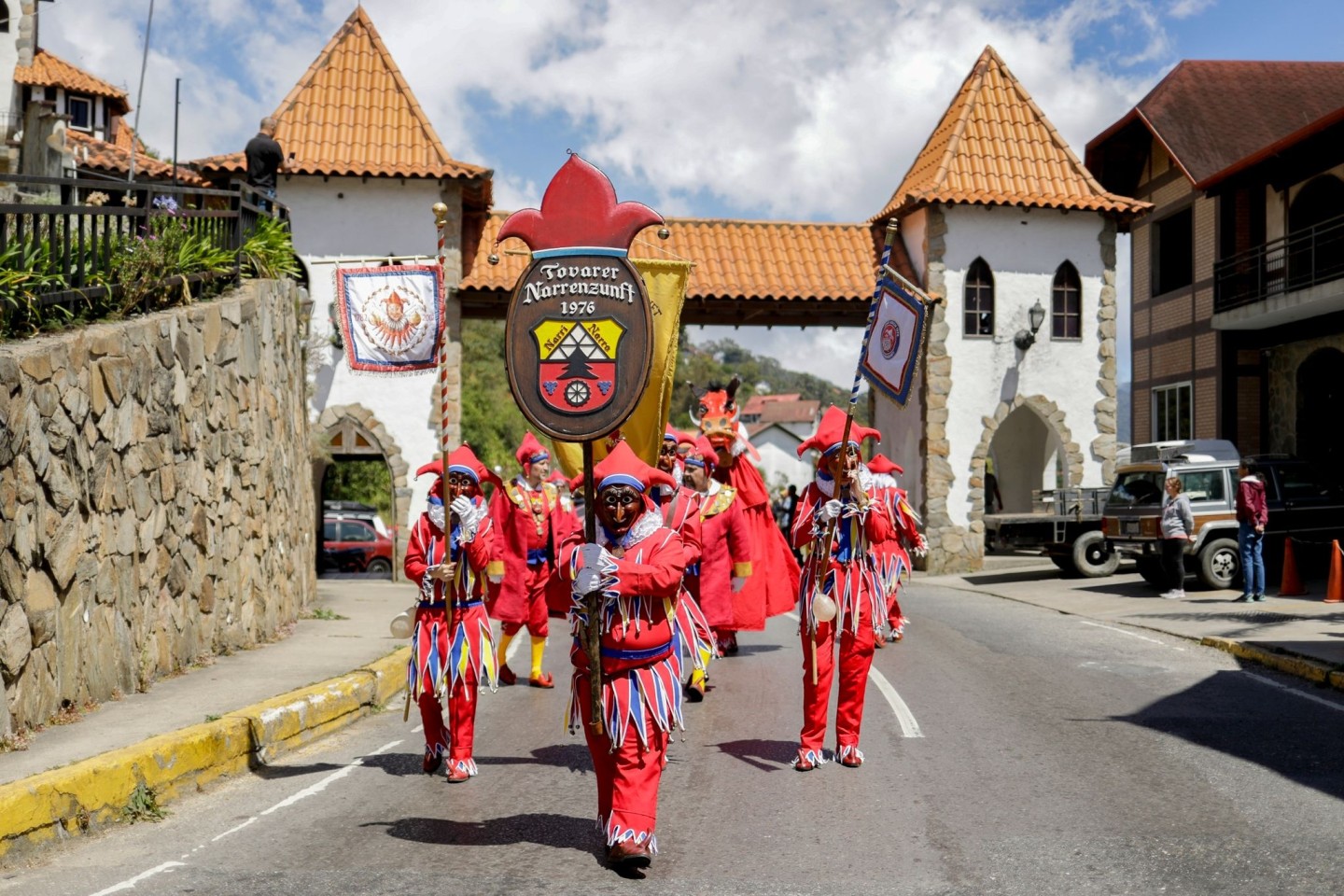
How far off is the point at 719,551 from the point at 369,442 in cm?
1493

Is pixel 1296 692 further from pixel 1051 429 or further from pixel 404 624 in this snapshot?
pixel 1051 429

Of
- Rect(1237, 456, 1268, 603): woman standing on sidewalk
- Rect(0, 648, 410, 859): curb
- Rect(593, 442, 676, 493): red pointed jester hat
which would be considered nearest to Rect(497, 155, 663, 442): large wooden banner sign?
Rect(593, 442, 676, 493): red pointed jester hat

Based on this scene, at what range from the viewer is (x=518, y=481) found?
11266 millimetres

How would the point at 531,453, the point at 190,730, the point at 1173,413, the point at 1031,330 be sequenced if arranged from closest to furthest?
the point at 190,730
the point at 531,453
the point at 1031,330
the point at 1173,413

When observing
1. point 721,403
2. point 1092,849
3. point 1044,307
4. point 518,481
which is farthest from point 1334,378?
point 1092,849

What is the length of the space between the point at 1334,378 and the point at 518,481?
1932cm

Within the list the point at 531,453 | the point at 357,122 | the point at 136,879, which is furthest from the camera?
the point at 357,122

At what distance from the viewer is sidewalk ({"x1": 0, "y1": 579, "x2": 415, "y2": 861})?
647 cm

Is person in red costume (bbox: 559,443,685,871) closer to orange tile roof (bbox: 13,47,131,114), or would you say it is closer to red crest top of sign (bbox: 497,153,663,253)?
red crest top of sign (bbox: 497,153,663,253)

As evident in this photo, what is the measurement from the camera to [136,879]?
5.73 m

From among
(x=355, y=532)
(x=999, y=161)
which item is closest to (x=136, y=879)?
(x=999, y=161)

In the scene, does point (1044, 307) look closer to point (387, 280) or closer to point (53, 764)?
point (387, 280)

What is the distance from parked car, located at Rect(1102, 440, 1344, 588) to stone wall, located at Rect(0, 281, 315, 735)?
11.8 meters

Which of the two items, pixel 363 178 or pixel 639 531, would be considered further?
pixel 363 178
